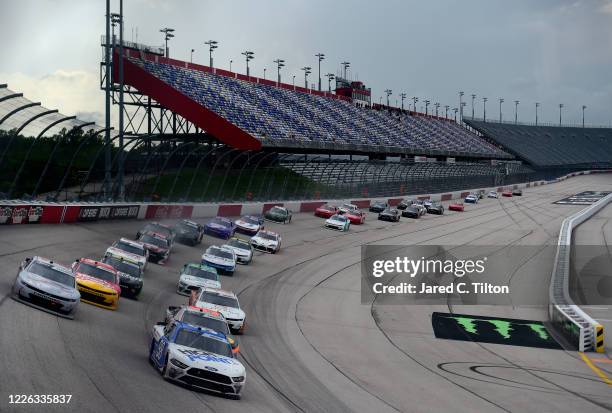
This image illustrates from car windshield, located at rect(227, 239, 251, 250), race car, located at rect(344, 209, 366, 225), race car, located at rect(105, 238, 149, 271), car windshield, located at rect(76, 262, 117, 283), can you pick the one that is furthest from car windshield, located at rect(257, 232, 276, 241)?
car windshield, located at rect(76, 262, 117, 283)

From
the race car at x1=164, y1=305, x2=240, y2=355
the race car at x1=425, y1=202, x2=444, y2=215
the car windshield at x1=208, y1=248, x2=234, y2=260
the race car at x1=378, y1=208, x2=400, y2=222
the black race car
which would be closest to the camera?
the race car at x1=164, y1=305, x2=240, y2=355

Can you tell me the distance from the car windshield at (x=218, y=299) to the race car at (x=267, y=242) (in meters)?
15.8

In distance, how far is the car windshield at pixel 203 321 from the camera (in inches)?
573

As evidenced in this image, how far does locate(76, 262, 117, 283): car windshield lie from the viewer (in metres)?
18.5

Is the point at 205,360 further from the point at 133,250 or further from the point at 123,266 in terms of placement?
the point at 133,250

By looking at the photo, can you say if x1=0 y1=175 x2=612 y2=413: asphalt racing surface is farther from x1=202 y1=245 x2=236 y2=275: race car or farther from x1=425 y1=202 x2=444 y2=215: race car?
x1=425 y1=202 x2=444 y2=215: race car

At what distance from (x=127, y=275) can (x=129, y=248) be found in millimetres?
3530

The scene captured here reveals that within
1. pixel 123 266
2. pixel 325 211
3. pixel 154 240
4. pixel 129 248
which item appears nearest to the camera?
pixel 123 266

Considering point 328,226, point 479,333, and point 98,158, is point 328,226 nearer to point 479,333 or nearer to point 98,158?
point 98,158

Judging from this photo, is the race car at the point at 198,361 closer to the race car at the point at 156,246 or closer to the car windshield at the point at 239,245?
the race car at the point at 156,246

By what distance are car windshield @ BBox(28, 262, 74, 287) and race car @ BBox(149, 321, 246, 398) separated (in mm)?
3823

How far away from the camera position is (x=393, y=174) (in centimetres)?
6981

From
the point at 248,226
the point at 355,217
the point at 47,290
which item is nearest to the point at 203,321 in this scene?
the point at 47,290

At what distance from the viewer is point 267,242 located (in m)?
34.5
